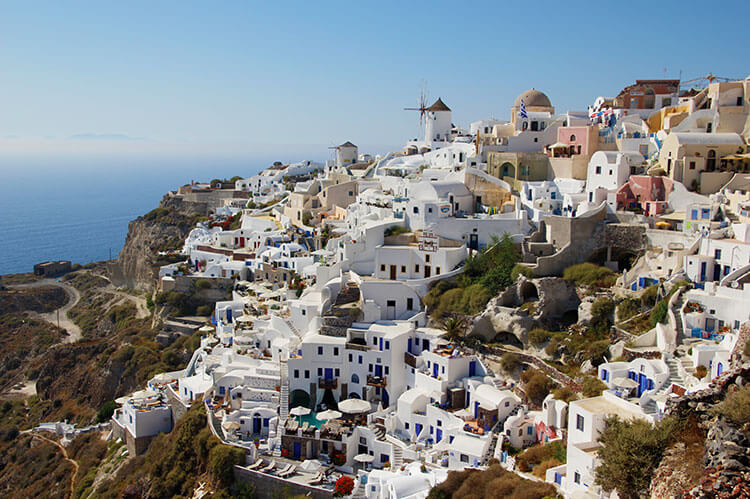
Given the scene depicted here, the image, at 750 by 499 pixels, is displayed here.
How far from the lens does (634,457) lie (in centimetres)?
1278

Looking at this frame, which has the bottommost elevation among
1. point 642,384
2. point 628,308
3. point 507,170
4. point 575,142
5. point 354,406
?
point 354,406

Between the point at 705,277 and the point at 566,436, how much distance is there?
7.27 meters

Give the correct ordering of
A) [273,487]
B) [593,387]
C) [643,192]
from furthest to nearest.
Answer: [643,192] → [273,487] → [593,387]

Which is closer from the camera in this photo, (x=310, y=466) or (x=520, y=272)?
(x=310, y=466)

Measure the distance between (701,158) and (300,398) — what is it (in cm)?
1959

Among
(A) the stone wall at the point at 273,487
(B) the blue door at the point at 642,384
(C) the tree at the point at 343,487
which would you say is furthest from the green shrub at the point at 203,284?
(B) the blue door at the point at 642,384

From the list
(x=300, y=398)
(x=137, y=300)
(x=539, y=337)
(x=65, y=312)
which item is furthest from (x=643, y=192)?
(x=65, y=312)

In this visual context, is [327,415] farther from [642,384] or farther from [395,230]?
[642,384]

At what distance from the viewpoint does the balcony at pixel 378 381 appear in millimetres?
25266

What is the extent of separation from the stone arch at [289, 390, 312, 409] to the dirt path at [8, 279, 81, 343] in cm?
2966

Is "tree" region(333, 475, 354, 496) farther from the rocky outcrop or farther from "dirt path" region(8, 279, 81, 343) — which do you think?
"dirt path" region(8, 279, 81, 343)

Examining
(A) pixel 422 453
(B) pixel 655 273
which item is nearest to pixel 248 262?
(A) pixel 422 453

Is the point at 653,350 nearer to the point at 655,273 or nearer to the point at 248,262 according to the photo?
the point at 655,273

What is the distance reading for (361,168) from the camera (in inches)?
1973
